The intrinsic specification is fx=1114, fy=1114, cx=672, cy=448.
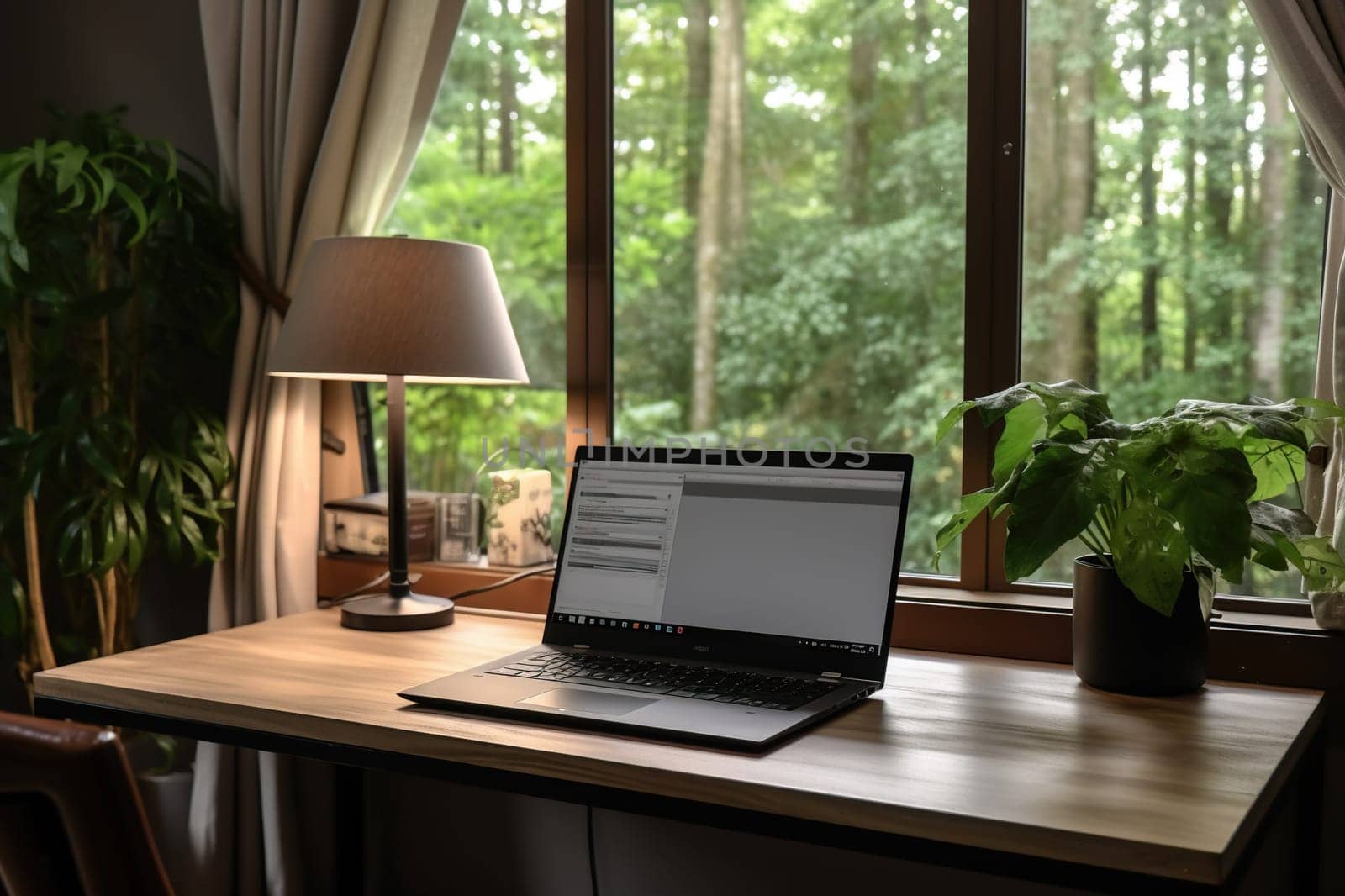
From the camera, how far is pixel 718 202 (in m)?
4.66

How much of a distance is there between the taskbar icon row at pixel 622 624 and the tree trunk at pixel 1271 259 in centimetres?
150

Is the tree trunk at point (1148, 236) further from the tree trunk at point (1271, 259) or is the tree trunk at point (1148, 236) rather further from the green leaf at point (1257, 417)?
the green leaf at point (1257, 417)

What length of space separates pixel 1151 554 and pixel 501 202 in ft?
12.2

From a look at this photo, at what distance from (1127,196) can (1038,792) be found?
2482 mm

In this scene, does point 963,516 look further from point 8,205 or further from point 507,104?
point 507,104

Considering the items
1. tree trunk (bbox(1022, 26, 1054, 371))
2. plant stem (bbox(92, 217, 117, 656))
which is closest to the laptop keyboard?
tree trunk (bbox(1022, 26, 1054, 371))

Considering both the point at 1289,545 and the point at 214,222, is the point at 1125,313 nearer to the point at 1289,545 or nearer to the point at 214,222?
the point at 1289,545

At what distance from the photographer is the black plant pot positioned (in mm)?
1193

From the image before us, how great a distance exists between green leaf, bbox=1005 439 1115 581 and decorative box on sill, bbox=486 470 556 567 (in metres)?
0.95

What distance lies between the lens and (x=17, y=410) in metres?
1.88

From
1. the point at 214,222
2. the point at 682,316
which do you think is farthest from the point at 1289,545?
the point at 682,316

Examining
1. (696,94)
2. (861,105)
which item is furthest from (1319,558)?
(696,94)

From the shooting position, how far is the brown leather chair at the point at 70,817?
66 cm

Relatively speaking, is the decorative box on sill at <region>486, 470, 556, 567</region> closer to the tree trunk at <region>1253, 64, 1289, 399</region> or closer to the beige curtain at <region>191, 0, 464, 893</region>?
the beige curtain at <region>191, 0, 464, 893</region>
